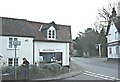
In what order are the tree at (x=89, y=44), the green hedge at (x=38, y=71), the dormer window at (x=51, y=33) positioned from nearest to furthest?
the green hedge at (x=38, y=71) < the dormer window at (x=51, y=33) < the tree at (x=89, y=44)

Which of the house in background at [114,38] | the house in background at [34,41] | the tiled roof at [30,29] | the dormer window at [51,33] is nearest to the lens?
the house in background at [34,41]

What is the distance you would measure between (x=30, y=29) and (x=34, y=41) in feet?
6.41

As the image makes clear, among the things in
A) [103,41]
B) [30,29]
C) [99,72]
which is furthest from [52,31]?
[103,41]

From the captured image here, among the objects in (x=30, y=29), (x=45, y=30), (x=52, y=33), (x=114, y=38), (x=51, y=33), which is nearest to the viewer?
(x=30, y=29)

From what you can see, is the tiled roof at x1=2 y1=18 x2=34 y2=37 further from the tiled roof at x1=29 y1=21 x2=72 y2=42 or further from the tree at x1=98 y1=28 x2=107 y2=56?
the tree at x1=98 y1=28 x2=107 y2=56

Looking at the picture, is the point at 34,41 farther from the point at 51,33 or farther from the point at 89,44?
the point at 89,44

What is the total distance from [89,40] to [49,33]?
50205mm

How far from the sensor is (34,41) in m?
31.6

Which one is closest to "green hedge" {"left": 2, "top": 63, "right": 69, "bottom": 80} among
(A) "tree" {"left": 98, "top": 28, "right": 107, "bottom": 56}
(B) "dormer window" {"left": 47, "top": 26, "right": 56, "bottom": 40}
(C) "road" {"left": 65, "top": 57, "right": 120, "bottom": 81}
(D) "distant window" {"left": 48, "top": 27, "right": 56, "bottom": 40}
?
(C) "road" {"left": 65, "top": 57, "right": 120, "bottom": 81}

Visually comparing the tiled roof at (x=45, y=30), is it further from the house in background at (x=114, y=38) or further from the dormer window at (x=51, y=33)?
the house in background at (x=114, y=38)

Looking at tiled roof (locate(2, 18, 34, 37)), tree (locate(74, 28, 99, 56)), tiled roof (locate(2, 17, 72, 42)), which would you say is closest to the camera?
tiled roof (locate(2, 18, 34, 37))

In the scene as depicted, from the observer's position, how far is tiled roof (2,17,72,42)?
30.2 metres

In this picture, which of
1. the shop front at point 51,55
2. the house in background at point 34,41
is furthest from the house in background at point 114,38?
the shop front at point 51,55

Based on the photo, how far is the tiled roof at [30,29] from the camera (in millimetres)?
30172
